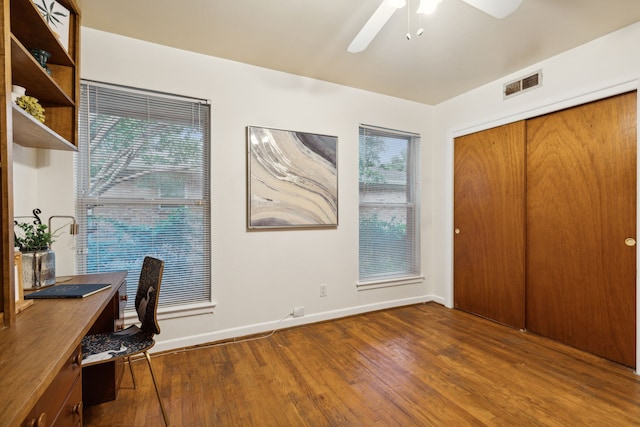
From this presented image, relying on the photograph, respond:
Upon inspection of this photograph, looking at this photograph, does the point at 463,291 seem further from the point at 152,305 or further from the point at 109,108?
the point at 109,108

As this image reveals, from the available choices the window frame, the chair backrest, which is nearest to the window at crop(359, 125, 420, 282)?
the window frame

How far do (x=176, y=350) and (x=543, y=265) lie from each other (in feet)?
10.8

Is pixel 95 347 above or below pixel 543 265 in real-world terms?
below

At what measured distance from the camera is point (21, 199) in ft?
5.92

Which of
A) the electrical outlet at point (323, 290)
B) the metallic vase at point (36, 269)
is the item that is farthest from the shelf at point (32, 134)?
the electrical outlet at point (323, 290)

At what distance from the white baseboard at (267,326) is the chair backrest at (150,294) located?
767 mm

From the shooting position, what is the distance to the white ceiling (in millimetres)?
1927

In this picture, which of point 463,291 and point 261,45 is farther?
point 463,291

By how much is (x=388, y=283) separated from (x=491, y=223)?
4.20ft

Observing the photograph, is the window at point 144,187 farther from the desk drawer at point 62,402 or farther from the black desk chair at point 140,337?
the desk drawer at point 62,402

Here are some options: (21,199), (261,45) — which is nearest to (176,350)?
(21,199)

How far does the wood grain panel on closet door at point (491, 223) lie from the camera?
2854 millimetres

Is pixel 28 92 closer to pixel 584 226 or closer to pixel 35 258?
pixel 35 258

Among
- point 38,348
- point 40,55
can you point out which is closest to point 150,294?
point 38,348
